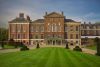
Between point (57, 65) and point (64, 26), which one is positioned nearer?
point (57, 65)

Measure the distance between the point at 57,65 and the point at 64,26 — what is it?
40.1 meters

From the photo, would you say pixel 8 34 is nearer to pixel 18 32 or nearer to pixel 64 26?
pixel 18 32

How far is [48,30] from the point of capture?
5022 cm

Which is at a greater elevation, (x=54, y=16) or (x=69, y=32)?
(x=54, y=16)

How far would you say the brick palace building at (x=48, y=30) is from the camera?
1951 inches

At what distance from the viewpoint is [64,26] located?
5034 cm

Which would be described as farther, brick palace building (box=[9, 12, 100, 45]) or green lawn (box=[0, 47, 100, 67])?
brick palace building (box=[9, 12, 100, 45])

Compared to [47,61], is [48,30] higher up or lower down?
higher up

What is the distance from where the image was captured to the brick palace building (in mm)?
49562

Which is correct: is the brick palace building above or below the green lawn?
above

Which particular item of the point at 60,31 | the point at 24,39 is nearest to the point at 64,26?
the point at 60,31

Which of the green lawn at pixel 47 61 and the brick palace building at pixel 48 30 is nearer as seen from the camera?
the green lawn at pixel 47 61

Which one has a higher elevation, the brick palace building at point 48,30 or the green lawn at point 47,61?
the brick palace building at point 48,30

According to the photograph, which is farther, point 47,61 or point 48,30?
point 48,30
